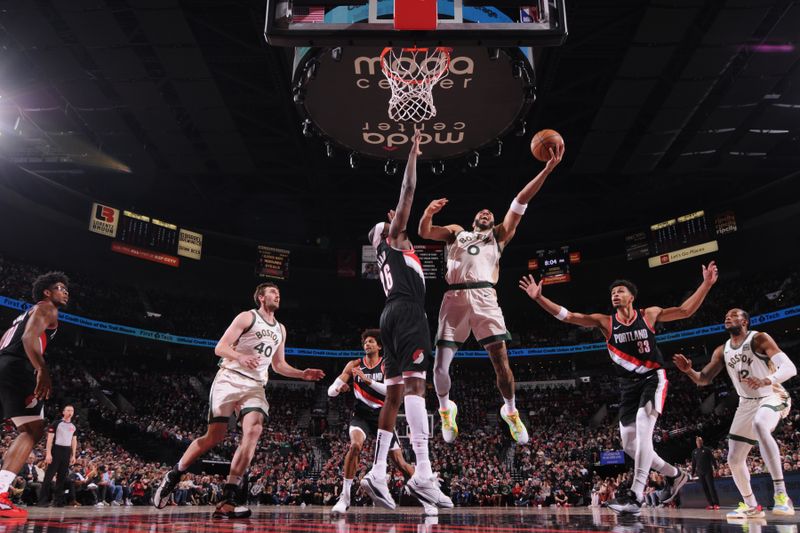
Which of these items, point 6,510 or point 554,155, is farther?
point 554,155

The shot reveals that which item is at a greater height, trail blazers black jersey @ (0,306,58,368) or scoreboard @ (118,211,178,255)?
scoreboard @ (118,211,178,255)

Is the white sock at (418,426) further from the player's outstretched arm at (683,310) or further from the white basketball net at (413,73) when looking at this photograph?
→ the white basketball net at (413,73)

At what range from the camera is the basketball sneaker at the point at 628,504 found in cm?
522

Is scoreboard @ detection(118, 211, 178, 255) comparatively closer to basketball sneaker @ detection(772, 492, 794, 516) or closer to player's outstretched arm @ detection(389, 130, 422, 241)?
player's outstretched arm @ detection(389, 130, 422, 241)

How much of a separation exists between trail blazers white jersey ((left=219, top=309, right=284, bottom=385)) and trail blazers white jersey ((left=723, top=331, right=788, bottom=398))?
5089 mm

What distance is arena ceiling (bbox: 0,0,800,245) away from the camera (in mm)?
13680

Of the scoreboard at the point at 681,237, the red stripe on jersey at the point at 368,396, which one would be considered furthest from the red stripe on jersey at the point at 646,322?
the scoreboard at the point at 681,237

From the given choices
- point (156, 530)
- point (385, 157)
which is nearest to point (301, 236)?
point (385, 157)

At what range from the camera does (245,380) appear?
18.4 ft

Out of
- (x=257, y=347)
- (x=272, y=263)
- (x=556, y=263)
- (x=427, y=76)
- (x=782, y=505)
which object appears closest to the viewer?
(x=257, y=347)

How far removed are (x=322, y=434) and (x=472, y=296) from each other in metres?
20.7

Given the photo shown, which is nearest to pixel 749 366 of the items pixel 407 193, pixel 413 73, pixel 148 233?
pixel 407 193

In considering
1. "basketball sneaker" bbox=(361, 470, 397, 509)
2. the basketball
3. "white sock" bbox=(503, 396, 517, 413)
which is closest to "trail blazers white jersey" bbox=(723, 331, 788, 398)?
"white sock" bbox=(503, 396, 517, 413)

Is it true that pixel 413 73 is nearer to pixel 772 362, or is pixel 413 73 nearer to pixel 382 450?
pixel 382 450
